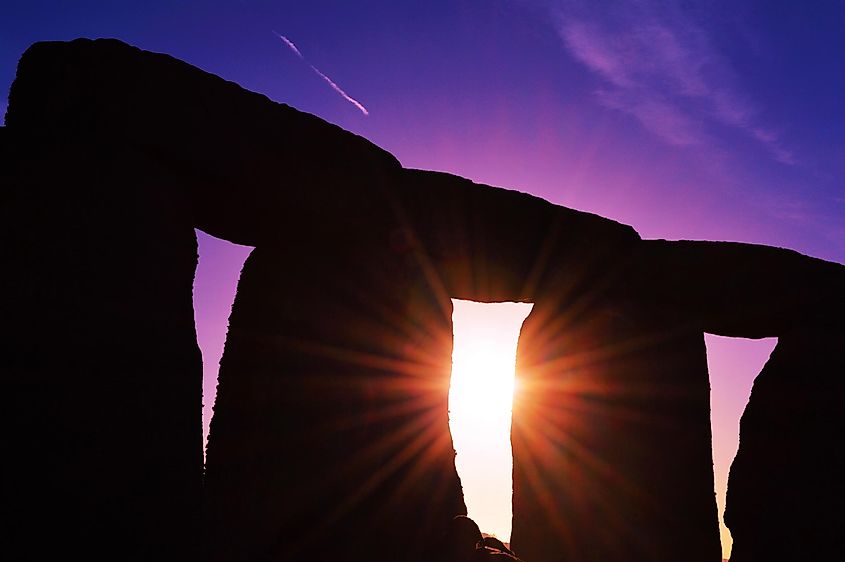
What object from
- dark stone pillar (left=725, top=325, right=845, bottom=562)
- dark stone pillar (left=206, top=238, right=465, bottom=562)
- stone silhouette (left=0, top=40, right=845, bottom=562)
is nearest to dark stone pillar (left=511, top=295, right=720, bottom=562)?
stone silhouette (left=0, top=40, right=845, bottom=562)

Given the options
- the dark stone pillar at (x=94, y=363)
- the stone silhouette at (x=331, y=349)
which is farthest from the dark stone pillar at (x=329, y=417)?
the dark stone pillar at (x=94, y=363)

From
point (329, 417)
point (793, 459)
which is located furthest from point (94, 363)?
point (793, 459)

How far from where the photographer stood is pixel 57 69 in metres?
5.38

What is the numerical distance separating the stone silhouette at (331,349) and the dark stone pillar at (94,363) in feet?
0.05

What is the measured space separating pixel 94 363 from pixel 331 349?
2591 mm

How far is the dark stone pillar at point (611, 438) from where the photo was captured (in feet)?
27.5

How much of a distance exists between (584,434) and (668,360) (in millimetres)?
1421

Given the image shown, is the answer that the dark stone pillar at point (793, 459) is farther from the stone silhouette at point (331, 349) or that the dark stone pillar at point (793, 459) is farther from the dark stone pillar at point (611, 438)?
the dark stone pillar at point (611, 438)

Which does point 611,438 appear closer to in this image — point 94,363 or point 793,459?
point 793,459

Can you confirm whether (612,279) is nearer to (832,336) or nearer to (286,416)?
(832,336)

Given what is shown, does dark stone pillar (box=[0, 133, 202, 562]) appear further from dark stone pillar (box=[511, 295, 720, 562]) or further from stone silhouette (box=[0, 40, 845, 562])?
dark stone pillar (box=[511, 295, 720, 562])

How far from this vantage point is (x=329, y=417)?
21.7ft

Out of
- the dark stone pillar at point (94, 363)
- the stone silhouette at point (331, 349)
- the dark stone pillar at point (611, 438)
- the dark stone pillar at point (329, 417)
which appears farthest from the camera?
the dark stone pillar at point (611, 438)

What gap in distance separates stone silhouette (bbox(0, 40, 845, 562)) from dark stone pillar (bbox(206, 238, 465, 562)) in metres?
0.02
